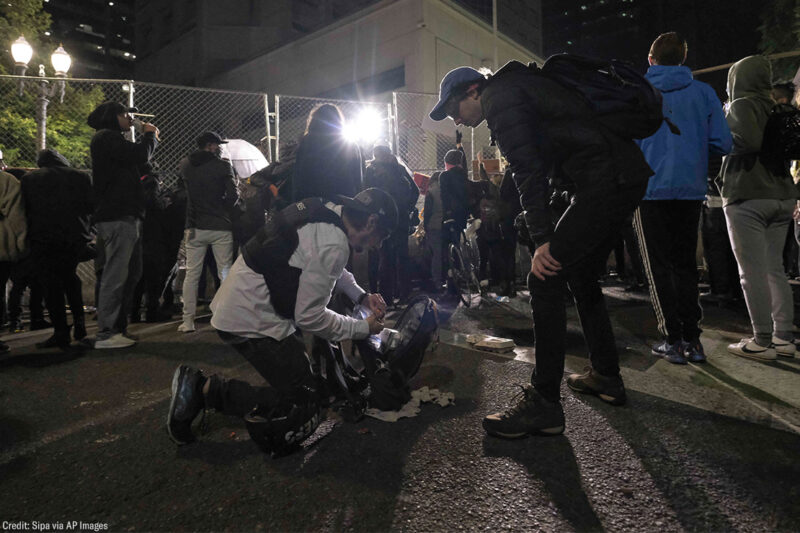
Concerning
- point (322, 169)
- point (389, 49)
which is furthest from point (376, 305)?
point (389, 49)

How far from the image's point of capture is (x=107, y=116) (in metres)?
4.54

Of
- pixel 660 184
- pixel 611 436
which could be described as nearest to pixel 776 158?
pixel 660 184

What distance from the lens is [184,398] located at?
2.29 m

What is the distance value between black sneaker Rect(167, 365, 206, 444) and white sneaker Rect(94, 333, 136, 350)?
269 cm

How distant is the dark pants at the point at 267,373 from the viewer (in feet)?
7.74

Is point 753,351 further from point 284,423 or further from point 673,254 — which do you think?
point 284,423

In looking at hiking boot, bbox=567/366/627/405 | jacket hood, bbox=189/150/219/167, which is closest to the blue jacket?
hiking boot, bbox=567/366/627/405

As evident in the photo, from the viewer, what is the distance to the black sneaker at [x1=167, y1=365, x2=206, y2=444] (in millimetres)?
2271

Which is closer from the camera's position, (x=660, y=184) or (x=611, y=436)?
(x=611, y=436)

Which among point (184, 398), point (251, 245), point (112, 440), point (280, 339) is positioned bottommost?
point (112, 440)

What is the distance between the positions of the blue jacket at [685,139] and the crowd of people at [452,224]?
1 cm

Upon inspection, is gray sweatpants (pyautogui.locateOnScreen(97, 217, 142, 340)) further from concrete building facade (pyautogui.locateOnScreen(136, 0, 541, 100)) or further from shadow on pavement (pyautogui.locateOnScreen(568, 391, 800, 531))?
concrete building facade (pyautogui.locateOnScreen(136, 0, 541, 100))

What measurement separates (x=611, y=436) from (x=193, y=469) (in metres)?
2.02

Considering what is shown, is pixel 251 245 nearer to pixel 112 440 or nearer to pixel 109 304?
pixel 112 440
